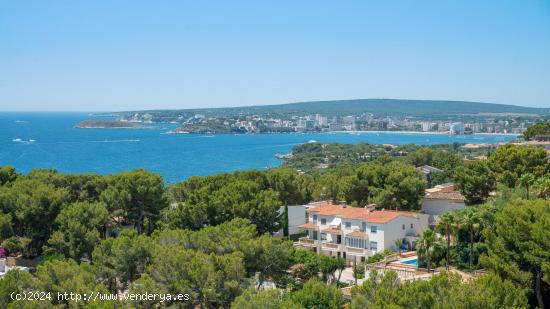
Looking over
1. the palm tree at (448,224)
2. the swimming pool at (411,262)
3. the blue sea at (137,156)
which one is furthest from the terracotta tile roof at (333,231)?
the blue sea at (137,156)

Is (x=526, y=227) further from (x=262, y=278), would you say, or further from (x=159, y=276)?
(x=159, y=276)

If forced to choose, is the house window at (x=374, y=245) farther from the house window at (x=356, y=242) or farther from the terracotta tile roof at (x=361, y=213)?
the terracotta tile roof at (x=361, y=213)

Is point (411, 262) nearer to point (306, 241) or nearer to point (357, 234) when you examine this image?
point (357, 234)

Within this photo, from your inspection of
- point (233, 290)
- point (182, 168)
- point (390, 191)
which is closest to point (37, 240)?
point (233, 290)

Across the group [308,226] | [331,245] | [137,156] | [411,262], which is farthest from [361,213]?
[137,156]

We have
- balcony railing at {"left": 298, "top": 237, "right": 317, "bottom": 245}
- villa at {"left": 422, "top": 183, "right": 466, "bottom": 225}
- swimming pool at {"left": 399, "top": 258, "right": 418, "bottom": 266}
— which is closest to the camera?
swimming pool at {"left": 399, "top": 258, "right": 418, "bottom": 266}

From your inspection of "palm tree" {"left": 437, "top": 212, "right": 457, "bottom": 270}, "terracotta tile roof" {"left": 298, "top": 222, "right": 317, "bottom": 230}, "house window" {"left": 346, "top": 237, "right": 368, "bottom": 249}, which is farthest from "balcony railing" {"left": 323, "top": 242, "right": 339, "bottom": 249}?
"palm tree" {"left": 437, "top": 212, "right": 457, "bottom": 270}

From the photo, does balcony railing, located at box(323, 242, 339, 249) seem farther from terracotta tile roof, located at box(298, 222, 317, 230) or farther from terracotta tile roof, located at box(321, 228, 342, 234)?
terracotta tile roof, located at box(298, 222, 317, 230)
